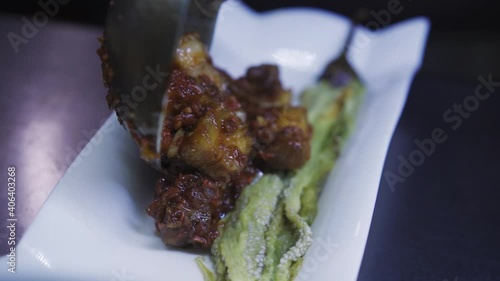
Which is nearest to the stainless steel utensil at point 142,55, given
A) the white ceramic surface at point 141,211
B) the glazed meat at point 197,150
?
the glazed meat at point 197,150

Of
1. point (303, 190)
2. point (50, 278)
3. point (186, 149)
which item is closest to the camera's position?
point (50, 278)

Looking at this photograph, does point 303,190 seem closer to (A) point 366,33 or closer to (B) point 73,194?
(B) point 73,194

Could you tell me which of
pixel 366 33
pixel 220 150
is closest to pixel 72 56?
pixel 220 150

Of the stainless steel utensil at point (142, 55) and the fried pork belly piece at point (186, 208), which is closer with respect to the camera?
the stainless steel utensil at point (142, 55)

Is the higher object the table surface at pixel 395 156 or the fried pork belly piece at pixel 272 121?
the fried pork belly piece at pixel 272 121

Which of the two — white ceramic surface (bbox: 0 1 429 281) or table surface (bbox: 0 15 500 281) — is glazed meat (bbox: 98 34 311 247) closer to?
white ceramic surface (bbox: 0 1 429 281)

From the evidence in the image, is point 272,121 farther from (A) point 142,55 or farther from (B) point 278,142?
(A) point 142,55

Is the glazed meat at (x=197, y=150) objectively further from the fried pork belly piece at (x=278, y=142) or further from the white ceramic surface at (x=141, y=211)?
the white ceramic surface at (x=141, y=211)

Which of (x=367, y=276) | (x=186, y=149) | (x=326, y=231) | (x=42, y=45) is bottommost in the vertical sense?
(x=42, y=45)
